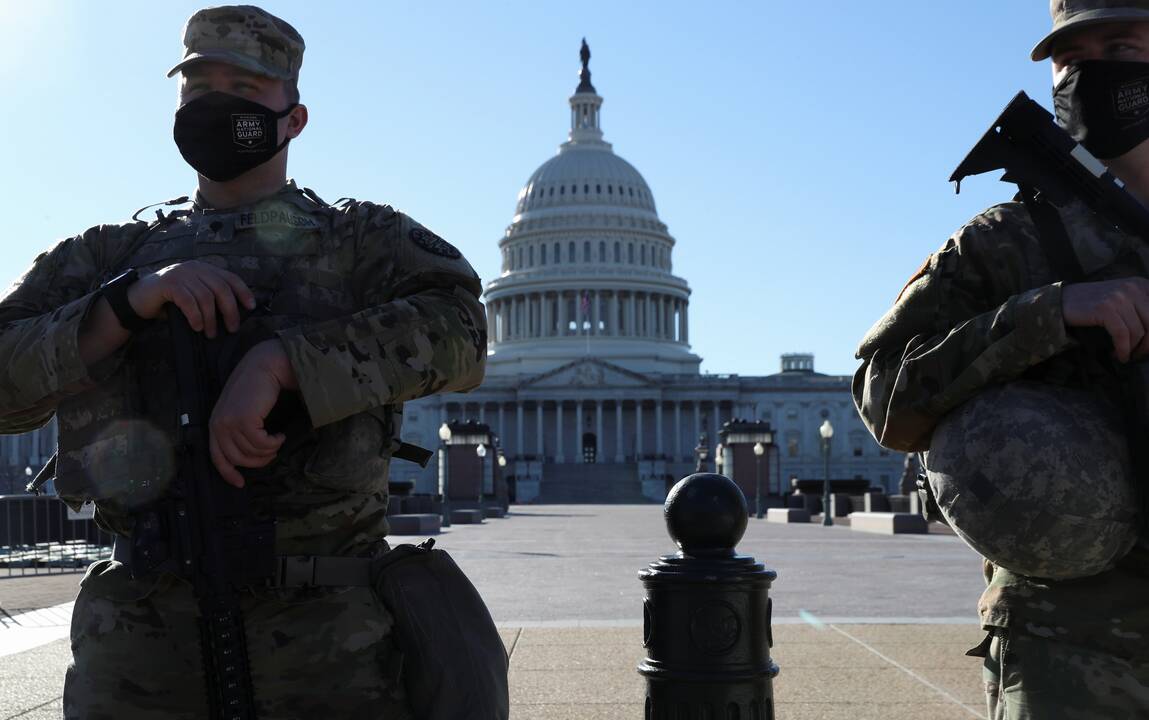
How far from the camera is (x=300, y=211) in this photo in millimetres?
3271

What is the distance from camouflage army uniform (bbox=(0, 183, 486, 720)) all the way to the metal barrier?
16230 millimetres

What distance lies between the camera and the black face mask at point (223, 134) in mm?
3227

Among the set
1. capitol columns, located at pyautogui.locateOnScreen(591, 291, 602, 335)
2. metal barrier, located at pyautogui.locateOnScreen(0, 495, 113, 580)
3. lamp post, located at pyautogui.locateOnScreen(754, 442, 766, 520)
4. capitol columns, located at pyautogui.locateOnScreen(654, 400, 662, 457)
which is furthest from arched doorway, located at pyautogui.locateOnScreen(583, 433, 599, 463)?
metal barrier, located at pyautogui.locateOnScreen(0, 495, 113, 580)

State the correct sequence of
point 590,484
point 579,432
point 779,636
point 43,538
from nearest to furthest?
point 779,636
point 43,538
point 590,484
point 579,432

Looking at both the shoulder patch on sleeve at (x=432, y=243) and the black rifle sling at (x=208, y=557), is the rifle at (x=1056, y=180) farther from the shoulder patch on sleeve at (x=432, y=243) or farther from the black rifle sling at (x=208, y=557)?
the black rifle sling at (x=208, y=557)

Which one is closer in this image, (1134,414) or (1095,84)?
(1134,414)

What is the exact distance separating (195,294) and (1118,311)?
6.46ft

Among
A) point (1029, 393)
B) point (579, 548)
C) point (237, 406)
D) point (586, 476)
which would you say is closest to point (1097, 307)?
point (1029, 393)

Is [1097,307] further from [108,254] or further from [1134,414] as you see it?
[108,254]

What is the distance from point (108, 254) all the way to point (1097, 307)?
2366mm

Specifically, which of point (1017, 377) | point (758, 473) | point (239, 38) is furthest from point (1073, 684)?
point (758, 473)

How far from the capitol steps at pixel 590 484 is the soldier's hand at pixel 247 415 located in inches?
3475

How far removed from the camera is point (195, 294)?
112 inches

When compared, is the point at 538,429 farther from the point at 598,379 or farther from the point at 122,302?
the point at 122,302
